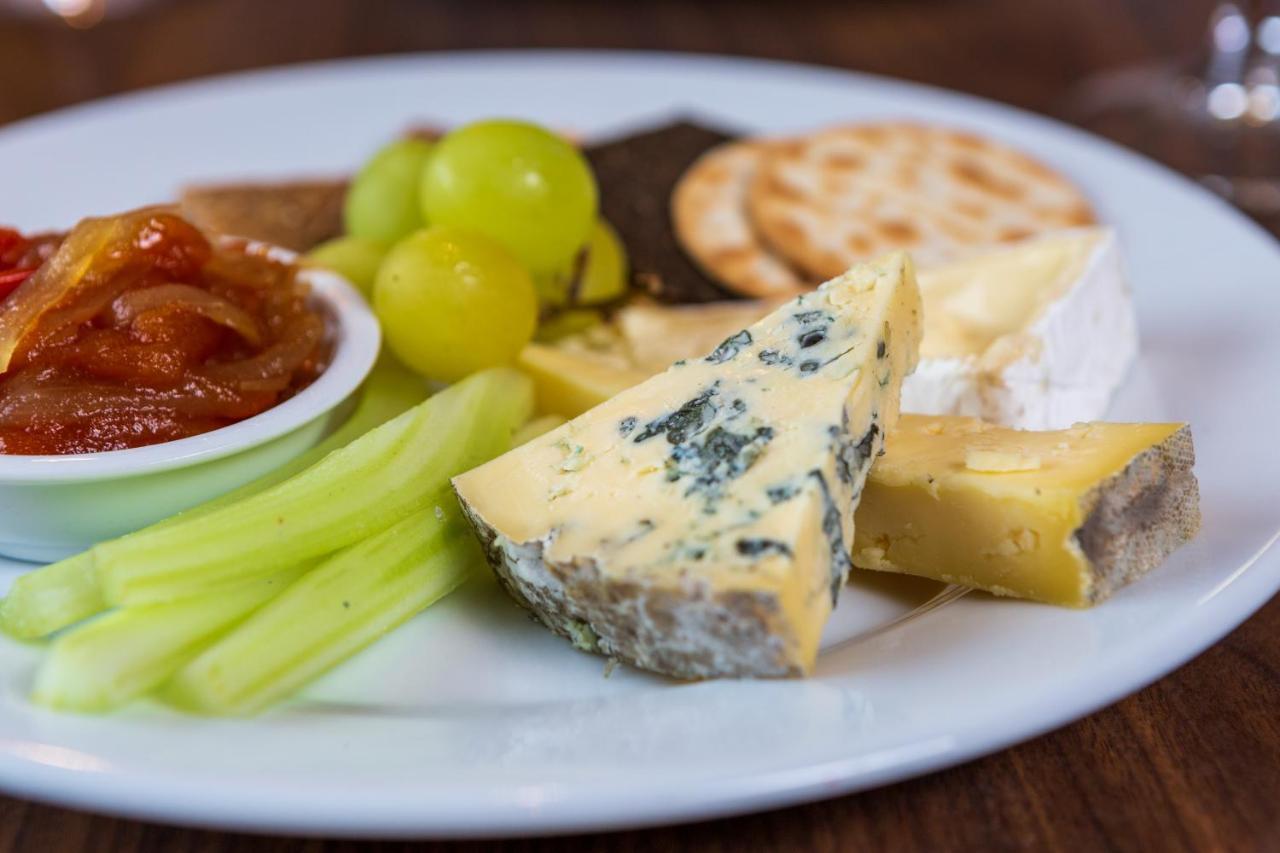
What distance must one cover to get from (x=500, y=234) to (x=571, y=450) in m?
0.67

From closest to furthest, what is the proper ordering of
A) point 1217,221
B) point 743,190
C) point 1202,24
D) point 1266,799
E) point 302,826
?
1. point 302,826
2. point 1266,799
3. point 1217,221
4. point 743,190
5. point 1202,24

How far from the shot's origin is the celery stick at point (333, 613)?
1.29 metres

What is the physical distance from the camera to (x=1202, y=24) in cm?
455

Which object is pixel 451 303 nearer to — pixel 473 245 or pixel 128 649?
pixel 473 245

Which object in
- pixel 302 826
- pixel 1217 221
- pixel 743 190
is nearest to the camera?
pixel 302 826

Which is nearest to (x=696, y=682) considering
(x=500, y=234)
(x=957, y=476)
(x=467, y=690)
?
(x=467, y=690)

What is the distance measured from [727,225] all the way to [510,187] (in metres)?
0.71

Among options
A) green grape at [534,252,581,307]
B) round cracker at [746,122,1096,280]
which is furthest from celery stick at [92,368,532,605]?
round cracker at [746,122,1096,280]

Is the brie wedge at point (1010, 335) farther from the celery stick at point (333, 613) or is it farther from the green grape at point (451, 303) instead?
the celery stick at point (333, 613)

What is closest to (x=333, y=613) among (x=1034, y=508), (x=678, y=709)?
(x=678, y=709)

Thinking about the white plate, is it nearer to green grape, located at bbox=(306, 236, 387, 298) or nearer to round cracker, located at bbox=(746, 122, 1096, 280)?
round cracker, located at bbox=(746, 122, 1096, 280)

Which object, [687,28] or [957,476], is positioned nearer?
[957,476]

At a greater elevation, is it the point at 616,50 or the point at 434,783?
the point at 434,783

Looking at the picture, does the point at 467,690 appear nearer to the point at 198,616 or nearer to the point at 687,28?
the point at 198,616
